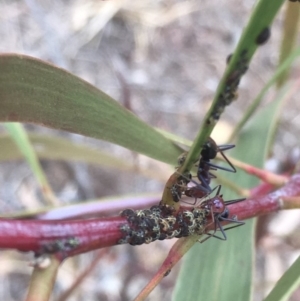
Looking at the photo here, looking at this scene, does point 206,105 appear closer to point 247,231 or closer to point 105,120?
point 247,231

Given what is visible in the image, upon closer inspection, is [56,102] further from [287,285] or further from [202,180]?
[287,285]

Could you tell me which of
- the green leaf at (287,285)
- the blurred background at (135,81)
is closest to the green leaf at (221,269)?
the green leaf at (287,285)

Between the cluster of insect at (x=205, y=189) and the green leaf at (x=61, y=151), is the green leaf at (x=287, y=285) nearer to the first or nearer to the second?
the cluster of insect at (x=205, y=189)

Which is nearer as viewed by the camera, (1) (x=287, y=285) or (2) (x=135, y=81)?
(1) (x=287, y=285)

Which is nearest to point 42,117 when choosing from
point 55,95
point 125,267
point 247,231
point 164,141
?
point 55,95

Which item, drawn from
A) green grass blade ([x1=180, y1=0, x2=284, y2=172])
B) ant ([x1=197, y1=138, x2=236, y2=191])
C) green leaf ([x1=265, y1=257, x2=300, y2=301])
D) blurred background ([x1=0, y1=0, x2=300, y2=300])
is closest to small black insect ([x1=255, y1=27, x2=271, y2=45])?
green grass blade ([x1=180, y1=0, x2=284, y2=172])

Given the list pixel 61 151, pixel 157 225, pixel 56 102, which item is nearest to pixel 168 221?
pixel 157 225

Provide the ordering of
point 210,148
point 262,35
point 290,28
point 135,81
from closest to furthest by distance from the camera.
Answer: point 262,35, point 210,148, point 290,28, point 135,81
